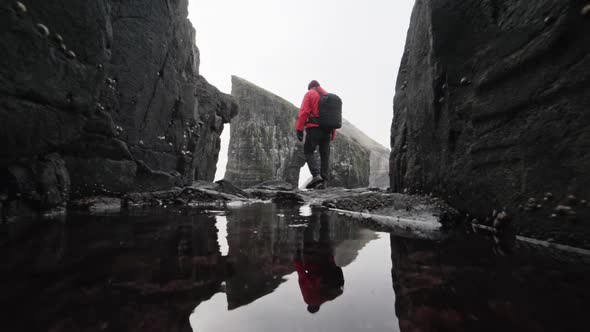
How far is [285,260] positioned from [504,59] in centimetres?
211

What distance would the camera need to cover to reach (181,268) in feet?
3.48

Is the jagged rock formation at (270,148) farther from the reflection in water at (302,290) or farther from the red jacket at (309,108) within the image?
the reflection in water at (302,290)

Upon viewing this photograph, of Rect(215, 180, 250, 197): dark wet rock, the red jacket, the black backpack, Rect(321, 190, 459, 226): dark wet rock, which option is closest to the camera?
Rect(321, 190, 459, 226): dark wet rock

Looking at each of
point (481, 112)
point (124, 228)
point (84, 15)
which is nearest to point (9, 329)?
point (124, 228)

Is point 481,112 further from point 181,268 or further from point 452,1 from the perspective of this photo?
point 181,268

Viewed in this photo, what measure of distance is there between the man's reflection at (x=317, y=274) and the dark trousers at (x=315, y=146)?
5.77 metres

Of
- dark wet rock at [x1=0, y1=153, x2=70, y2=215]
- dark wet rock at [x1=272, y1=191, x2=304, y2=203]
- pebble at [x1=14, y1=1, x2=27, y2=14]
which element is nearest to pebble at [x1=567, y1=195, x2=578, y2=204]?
dark wet rock at [x1=272, y1=191, x2=304, y2=203]

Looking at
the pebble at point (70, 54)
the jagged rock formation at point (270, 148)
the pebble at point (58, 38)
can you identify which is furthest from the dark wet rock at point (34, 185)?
the jagged rock formation at point (270, 148)

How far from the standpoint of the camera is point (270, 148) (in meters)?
27.8

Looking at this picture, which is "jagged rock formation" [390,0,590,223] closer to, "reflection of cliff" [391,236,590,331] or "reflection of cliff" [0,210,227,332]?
"reflection of cliff" [391,236,590,331]

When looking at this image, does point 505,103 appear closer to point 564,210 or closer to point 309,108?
point 564,210

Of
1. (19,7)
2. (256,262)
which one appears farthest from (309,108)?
(256,262)

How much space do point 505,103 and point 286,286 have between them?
6.80ft

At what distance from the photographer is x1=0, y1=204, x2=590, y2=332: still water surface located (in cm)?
66
